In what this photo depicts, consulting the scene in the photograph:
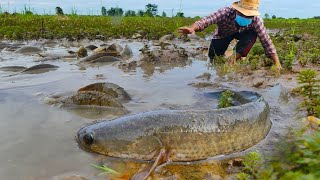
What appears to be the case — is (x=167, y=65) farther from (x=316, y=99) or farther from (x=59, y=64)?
(x=316, y=99)

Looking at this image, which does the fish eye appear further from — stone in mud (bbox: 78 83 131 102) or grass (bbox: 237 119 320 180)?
stone in mud (bbox: 78 83 131 102)

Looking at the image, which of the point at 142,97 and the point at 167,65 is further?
the point at 167,65

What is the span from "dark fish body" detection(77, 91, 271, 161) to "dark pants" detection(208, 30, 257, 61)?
4.12 metres

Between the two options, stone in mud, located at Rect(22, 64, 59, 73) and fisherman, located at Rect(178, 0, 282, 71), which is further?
fisherman, located at Rect(178, 0, 282, 71)

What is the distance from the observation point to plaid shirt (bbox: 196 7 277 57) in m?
6.87

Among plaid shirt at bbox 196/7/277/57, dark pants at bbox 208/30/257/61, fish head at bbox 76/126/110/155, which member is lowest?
fish head at bbox 76/126/110/155

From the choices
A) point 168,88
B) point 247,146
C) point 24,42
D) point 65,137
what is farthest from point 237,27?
point 24,42

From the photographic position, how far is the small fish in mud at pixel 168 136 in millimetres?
3127

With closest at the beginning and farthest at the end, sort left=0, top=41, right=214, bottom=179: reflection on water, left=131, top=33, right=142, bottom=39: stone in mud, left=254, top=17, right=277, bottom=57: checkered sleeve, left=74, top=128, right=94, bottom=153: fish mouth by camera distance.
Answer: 1. left=0, top=41, right=214, bottom=179: reflection on water
2. left=74, top=128, right=94, bottom=153: fish mouth
3. left=254, top=17, right=277, bottom=57: checkered sleeve
4. left=131, top=33, right=142, bottom=39: stone in mud

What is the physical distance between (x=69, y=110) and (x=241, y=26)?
156 inches

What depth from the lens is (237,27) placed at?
23.5ft

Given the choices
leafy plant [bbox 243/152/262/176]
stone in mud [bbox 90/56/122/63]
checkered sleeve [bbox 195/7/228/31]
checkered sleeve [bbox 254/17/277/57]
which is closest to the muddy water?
stone in mud [bbox 90/56/122/63]

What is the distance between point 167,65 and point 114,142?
186 inches

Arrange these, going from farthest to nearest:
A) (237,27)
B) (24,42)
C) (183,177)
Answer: (24,42) < (237,27) < (183,177)
